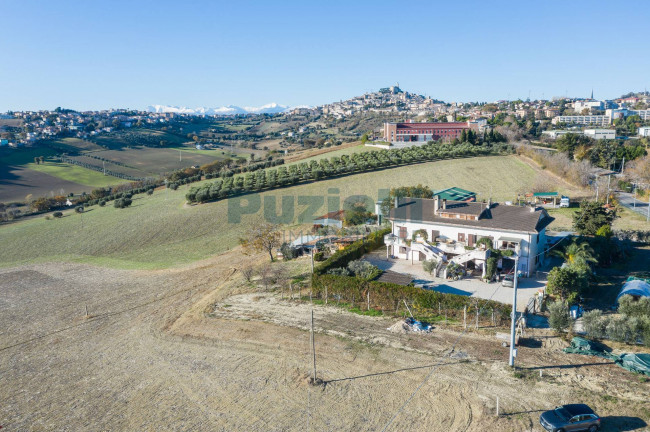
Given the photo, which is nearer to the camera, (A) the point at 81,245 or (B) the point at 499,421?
(B) the point at 499,421

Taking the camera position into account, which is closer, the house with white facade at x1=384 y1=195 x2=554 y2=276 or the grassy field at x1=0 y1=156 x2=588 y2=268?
the house with white facade at x1=384 y1=195 x2=554 y2=276

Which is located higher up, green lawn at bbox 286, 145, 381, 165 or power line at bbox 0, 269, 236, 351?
green lawn at bbox 286, 145, 381, 165

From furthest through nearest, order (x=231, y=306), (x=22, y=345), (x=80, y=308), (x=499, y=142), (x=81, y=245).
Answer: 1. (x=499, y=142)
2. (x=81, y=245)
3. (x=80, y=308)
4. (x=231, y=306)
5. (x=22, y=345)

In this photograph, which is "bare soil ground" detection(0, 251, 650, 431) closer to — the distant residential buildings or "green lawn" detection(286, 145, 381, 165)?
"green lawn" detection(286, 145, 381, 165)

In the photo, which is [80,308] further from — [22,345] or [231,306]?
[231,306]

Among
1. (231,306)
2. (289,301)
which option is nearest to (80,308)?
(231,306)

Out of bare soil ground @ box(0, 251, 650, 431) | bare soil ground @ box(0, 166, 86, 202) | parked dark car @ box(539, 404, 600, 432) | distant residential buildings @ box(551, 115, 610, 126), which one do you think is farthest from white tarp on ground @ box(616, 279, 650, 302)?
distant residential buildings @ box(551, 115, 610, 126)

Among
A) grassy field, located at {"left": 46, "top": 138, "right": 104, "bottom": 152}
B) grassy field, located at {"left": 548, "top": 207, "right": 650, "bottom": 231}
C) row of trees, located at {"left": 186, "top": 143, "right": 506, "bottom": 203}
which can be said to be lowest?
grassy field, located at {"left": 548, "top": 207, "right": 650, "bottom": 231}
